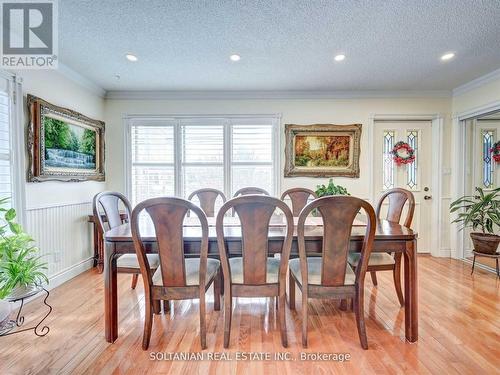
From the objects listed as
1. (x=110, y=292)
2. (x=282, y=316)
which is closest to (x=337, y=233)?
(x=282, y=316)

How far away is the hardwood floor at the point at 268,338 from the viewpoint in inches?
64.5

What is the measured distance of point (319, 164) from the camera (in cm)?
402

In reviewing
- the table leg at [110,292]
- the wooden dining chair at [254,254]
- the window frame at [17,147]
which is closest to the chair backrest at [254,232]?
the wooden dining chair at [254,254]

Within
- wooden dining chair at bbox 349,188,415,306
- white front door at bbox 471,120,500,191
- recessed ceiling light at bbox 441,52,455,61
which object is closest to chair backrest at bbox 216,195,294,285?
wooden dining chair at bbox 349,188,415,306

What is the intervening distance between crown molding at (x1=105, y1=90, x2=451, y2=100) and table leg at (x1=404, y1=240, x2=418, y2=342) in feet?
8.94

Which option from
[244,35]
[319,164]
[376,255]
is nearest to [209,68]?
[244,35]

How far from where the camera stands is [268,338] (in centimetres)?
193

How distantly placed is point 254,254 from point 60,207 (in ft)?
8.27

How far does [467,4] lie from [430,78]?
1626 millimetres

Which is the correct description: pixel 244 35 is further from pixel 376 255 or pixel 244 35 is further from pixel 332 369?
pixel 332 369

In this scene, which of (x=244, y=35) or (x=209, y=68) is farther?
(x=209, y=68)

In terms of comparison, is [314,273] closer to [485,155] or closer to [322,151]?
[322,151]

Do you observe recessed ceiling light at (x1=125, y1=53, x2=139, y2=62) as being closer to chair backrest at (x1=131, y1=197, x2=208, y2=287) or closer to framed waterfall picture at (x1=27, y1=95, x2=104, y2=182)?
framed waterfall picture at (x1=27, y1=95, x2=104, y2=182)

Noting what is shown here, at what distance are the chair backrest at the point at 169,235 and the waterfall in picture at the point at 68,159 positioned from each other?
1.90m
